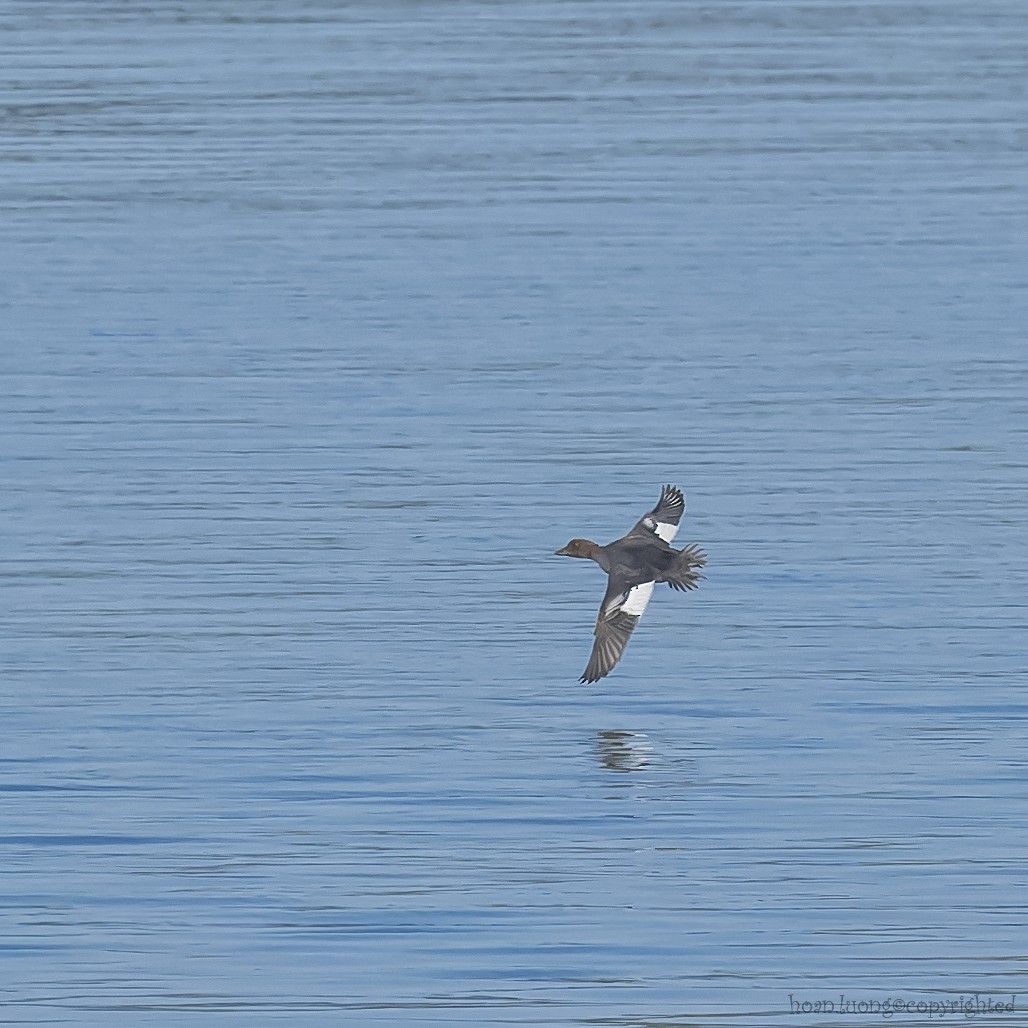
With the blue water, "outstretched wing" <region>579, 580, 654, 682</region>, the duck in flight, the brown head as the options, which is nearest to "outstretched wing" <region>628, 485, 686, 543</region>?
the duck in flight

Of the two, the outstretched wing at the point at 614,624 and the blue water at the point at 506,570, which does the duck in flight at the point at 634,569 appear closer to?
the outstretched wing at the point at 614,624

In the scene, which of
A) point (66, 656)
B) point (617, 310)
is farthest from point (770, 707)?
point (617, 310)

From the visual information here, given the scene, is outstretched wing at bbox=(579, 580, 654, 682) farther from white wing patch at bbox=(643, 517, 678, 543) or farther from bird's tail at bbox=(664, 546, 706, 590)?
white wing patch at bbox=(643, 517, 678, 543)

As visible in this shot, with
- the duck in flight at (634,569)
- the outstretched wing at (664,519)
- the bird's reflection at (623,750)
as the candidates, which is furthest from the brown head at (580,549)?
the bird's reflection at (623,750)

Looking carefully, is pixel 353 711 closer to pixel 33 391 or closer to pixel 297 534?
pixel 297 534

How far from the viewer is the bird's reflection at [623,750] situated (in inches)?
374

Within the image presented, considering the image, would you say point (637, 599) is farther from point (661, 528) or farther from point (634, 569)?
point (661, 528)

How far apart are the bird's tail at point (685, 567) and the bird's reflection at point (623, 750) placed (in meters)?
1.14

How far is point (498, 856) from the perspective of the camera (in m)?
8.54

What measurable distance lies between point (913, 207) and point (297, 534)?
32.1 ft

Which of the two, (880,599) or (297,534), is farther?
(297,534)

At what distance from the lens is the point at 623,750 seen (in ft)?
31.8

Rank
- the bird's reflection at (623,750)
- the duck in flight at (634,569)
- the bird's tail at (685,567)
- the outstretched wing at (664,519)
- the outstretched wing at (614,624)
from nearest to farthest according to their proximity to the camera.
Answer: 1. the bird's reflection at (623,750)
2. the outstretched wing at (614,624)
3. the duck in flight at (634,569)
4. the bird's tail at (685,567)
5. the outstretched wing at (664,519)

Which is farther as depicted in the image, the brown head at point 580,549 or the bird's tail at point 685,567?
the brown head at point 580,549
